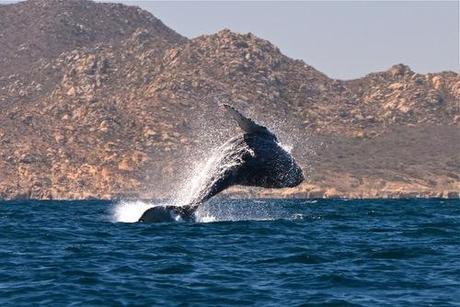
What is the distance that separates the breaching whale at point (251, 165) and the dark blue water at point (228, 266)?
71.5 inches

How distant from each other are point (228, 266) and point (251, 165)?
9475 mm

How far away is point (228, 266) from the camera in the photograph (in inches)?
1013

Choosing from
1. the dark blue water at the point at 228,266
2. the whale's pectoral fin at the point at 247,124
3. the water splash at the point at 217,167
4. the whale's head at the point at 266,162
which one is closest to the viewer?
the dark blue water at the point at 228,266

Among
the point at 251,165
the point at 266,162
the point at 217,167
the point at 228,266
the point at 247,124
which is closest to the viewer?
the point at 228,266

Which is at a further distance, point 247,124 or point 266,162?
point 266,162

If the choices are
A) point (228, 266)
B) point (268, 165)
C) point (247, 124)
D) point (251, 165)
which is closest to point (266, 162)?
point (268, 165)

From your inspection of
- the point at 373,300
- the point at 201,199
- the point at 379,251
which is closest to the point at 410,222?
the point at 201,199

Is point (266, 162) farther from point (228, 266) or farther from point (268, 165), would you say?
point (228, 266)

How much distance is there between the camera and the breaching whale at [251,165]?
34.5m

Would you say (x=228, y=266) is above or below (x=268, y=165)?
below

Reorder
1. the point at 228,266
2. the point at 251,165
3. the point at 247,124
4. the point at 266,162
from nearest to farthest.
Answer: the point at 228,266 → the point at 247,124 → the point at 266,162 → the point at 251,165

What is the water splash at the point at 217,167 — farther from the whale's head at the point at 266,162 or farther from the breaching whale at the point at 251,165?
the whale's head at the point at 266,162

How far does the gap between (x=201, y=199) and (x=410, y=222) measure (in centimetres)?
1421

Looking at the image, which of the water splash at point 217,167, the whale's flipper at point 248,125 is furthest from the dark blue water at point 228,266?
the whale's flipper at point 248,125
